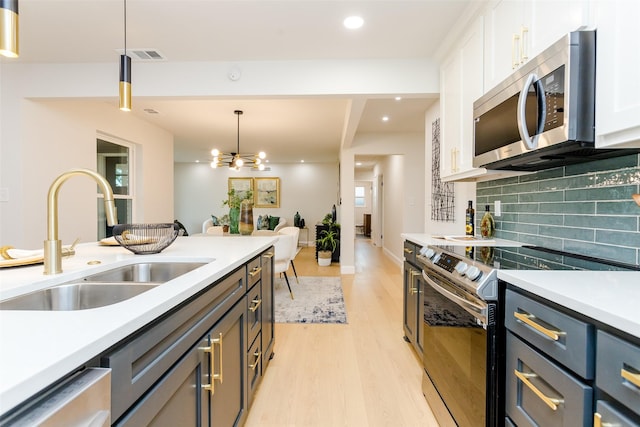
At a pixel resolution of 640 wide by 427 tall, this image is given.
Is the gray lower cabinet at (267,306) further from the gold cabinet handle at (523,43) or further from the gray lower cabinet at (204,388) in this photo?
the gold cabinet handle at (523,43)

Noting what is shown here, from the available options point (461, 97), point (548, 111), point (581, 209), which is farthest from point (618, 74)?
point (461, 97)

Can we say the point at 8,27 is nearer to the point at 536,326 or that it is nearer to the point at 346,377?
the point at 536,326

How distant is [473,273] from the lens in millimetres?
1224

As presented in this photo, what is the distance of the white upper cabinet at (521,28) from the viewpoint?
1200 mm

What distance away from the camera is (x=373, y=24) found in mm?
2207

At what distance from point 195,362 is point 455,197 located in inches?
105

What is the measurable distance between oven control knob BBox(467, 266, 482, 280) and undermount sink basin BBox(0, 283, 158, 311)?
1188 millimetres

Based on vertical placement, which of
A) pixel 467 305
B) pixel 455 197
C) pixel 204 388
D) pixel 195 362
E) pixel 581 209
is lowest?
pixel 204 388

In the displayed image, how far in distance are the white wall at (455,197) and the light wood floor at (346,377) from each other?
1020 mm

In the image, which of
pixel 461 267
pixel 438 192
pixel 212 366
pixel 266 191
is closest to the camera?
pixel 212 366

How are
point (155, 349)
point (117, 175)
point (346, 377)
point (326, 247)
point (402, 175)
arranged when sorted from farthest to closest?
1. point (326, 247)
2. point (402, 175)
3. point (117, 175)
4. point (346, 377)
5. point (155, 349)

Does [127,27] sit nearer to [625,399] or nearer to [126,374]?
[126,374]

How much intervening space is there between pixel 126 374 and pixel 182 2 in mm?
2205

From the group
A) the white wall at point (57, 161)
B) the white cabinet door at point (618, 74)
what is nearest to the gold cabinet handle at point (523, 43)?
the white cabinet door at point (618, 74)
